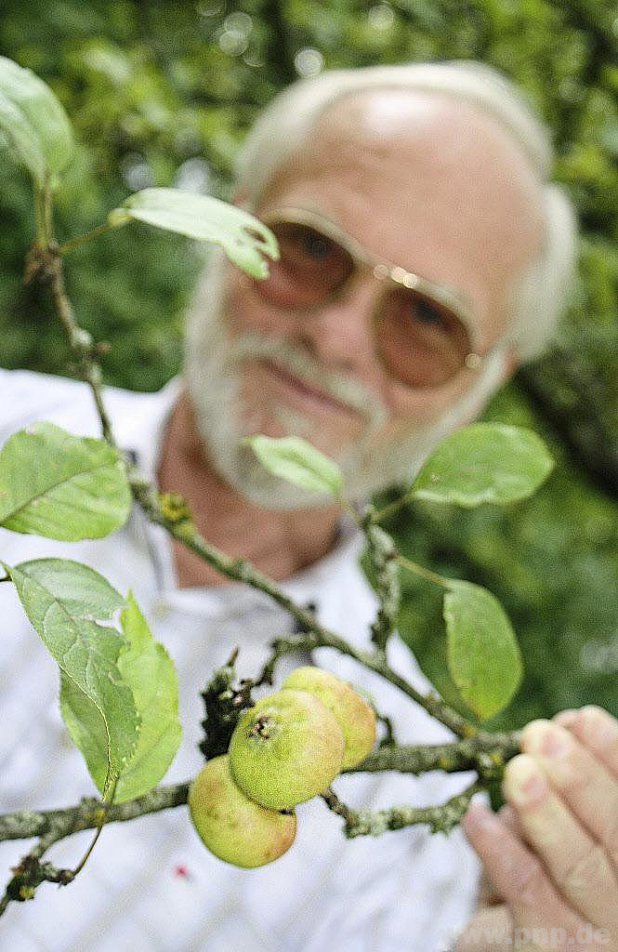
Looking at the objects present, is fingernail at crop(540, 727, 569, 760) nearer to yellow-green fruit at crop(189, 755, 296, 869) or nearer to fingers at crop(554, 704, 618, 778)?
fingers at crop(554, 704, 618, 778)

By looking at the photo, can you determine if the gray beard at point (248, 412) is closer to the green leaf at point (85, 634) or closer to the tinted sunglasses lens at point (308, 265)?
the tinted sunglasses lens at point (308, 265)

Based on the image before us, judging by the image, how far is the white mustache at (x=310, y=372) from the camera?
1.79 m

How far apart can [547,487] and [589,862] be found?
370 cm

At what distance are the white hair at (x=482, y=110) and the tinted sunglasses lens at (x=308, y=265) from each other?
0.34 metres

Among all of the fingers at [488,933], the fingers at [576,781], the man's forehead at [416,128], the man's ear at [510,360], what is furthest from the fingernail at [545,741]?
the man's ear at [510,360]

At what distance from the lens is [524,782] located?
2.89 feet

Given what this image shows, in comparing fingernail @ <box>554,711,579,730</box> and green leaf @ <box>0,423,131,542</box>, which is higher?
green leaf @ <box>0,423,131,542</box>

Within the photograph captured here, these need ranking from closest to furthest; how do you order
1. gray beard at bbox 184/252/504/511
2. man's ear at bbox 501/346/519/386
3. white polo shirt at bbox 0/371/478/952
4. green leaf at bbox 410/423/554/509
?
green leaf at bbox 410/423/554/509
white polo shirt at bbox 0/371/478/952
gray beard at bbox 184/252/504/511
man's ear at bbox 501/346/519/386

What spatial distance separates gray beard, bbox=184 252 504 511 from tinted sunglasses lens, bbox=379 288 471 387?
105mm

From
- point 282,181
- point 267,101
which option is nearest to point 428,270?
point 282,181

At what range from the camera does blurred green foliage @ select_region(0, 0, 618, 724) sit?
2.42m

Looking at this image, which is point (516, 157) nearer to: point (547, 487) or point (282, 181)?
point (282, 181)

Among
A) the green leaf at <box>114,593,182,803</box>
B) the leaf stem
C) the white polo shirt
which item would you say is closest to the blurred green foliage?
the white polo shirt

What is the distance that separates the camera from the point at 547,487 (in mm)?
4434
